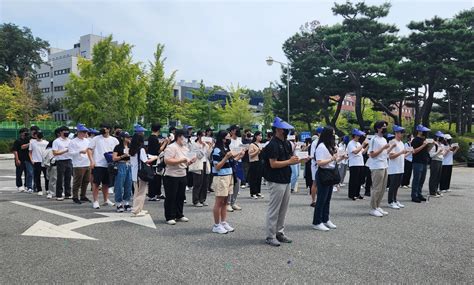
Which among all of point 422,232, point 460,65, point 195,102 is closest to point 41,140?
point 422,232

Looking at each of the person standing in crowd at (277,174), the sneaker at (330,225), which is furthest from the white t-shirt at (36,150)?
the sneaker at (330,225)

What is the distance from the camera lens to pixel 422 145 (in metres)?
9.57

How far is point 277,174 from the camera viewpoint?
19.1 feet

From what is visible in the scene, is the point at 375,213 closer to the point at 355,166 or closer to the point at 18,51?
the point at 355,166

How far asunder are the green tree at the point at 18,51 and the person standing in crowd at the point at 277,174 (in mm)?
63711

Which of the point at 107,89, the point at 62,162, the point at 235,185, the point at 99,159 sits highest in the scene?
the point at 107,89

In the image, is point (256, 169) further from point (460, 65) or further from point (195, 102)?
point (195, 102)

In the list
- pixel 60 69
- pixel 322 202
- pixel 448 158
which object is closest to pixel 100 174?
pixel 322 202

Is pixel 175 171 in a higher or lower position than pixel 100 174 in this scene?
higher

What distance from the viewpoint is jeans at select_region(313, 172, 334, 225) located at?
6707 mm

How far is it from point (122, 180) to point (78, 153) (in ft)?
5.39

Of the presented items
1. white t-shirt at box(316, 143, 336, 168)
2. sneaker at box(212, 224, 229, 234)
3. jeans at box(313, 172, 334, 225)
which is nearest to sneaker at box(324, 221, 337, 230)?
jeans at box(313, 172, 334, 225)

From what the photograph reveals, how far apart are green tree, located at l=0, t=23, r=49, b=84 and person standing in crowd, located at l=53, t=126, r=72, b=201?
190 ft

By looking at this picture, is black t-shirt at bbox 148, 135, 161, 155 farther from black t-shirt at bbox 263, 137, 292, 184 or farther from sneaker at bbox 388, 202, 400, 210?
sneaker at bbox 388, 202, 400, 210
